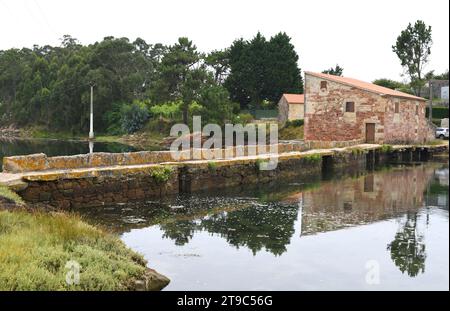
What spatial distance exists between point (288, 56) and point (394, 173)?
Answer: 3536 cm

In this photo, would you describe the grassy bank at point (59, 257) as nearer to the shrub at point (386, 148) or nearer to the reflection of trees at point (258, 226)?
the reflection of trees at point (258, 226)

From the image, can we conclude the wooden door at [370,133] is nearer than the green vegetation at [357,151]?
No

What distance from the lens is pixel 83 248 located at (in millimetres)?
8078

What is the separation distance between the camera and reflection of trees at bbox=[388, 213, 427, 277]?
8.73 meters

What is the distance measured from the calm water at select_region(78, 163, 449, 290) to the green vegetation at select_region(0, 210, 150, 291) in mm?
934

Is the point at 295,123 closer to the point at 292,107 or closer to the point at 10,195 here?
the point at 292,107

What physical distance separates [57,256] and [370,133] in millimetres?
30041

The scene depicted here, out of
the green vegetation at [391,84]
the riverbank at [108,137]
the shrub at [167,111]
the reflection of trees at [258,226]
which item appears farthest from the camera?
the green vegetation at [391,84]

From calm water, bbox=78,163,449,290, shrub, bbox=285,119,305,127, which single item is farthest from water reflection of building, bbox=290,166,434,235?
shrub, bbox=285,119,305,127

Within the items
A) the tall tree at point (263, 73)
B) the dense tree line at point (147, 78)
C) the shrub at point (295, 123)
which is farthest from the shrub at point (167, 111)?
the shrub at point (295, 123)

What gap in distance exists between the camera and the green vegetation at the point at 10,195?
11.3 meters

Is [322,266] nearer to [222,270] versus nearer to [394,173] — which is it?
[222,270]

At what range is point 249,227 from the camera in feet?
41.4
